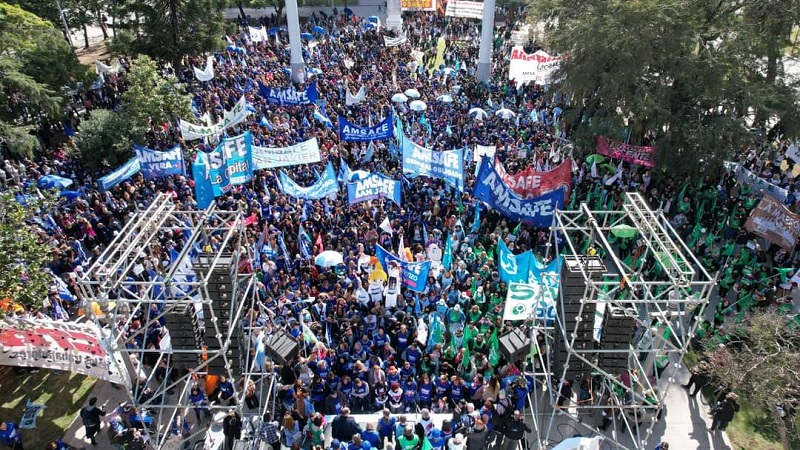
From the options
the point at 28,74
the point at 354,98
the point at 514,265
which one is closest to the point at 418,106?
the point at 354,98

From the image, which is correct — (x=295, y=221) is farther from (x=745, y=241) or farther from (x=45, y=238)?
(x=745, y=241)

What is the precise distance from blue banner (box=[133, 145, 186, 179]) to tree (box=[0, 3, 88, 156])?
5.85m

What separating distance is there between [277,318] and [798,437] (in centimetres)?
1182

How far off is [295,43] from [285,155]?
17040mm

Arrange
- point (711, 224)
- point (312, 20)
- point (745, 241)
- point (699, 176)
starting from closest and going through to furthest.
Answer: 1. point (745, 241)
2. point (711, 224)
3. point (699, 176)
4. point (312, 20)

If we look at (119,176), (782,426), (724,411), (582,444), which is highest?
(119,176)

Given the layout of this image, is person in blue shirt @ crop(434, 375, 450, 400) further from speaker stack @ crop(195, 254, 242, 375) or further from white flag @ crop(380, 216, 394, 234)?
white flag @ crop(380, 216, 394, 234)

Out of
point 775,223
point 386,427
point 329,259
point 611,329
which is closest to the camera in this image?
point 611,329

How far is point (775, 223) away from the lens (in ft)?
54.2

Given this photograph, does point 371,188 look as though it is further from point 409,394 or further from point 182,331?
point 182,331

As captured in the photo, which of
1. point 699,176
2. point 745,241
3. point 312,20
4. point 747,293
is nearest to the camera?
point 747,293

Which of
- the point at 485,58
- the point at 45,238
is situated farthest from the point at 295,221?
the point at 485,58

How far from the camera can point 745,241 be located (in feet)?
57.6

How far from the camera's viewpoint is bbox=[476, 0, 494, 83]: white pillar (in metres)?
33.7
